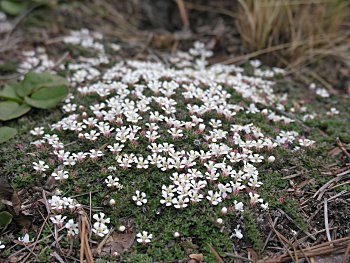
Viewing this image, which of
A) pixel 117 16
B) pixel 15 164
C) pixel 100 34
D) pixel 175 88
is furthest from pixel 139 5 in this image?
pixel 15 164

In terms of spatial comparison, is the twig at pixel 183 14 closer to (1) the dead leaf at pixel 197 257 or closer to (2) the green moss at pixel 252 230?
(2) the green moss at pixel 252 230

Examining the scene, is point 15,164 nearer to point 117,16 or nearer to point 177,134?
point 177,134

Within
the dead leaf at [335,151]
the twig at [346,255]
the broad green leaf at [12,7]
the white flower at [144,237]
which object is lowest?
the dead leaf at [335,151]

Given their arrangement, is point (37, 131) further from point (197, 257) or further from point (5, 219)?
point (197, 257)

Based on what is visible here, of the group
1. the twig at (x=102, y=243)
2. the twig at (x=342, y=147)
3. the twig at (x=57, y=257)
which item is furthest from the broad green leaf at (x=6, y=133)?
the twig at (x=342, y=147)

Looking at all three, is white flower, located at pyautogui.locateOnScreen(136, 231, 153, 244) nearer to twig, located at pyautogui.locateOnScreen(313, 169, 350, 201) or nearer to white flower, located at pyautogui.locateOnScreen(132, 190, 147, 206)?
white flower, located at pyautogui.locateOnScreen(132, 190, 147, 206)

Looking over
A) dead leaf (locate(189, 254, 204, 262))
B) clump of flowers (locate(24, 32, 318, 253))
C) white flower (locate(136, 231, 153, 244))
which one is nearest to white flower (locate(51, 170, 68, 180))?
clump of flowers (locate(24, 32, 318, 253))
